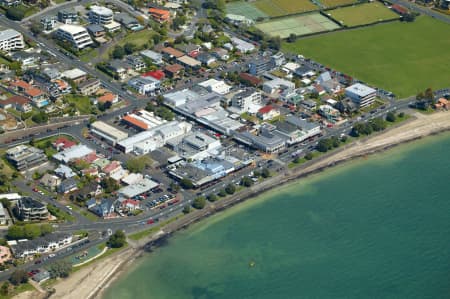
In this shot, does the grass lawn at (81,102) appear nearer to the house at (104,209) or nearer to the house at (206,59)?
the house at (206,59)

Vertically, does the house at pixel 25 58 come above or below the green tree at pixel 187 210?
above

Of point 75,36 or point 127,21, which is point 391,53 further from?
point 75,36

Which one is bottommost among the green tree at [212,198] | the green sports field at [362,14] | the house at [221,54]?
the green sports field at [362,14]

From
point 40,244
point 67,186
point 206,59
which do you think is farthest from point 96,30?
point 40,244

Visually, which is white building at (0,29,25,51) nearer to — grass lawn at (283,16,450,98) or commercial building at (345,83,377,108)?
grass lawn at (283,16,450,98)

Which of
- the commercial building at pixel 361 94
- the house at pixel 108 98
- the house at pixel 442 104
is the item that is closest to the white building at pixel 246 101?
the commercial building at pixel 361 94

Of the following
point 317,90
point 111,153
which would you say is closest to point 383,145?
point 317,90
